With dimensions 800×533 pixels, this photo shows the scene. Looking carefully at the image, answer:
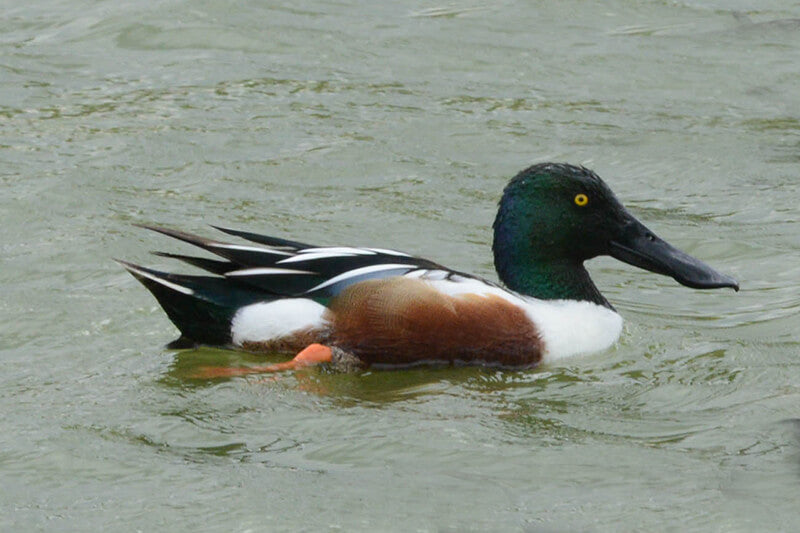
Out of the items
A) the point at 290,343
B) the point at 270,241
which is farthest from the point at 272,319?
the point at 270,241

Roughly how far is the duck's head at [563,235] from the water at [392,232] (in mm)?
417

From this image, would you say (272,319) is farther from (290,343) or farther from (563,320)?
(563,320)

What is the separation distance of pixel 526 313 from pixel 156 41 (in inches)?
240

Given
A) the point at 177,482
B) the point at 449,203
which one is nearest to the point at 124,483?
the point at 177,482

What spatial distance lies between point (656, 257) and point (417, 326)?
1.30 m

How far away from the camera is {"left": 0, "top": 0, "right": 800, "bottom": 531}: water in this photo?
6.11 metres

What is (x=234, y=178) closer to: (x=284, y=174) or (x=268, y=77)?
(x=284, y=174)

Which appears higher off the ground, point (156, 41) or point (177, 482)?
point (156, 41)

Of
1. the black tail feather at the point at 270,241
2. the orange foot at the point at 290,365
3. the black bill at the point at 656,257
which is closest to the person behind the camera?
the orange foot at the point at 290,365

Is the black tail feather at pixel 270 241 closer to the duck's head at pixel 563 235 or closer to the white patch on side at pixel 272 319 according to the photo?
the white patch on side at pixel 272 319

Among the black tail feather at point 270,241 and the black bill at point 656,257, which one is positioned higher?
the black tail feather at point 270,241

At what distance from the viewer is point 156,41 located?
42.1ft

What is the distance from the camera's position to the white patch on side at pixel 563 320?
7.55 metres

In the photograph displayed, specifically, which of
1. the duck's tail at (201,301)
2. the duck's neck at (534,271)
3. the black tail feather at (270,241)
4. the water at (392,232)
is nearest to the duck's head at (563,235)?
the duck's neck at (534,271)
